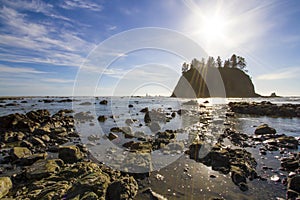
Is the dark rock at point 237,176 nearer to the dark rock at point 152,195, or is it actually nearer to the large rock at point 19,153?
A: the dark rock at point 152,195

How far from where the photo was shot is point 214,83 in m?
135

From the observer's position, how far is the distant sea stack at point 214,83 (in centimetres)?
12138

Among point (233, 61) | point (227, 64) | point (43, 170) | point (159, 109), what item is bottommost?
point (43, 170)

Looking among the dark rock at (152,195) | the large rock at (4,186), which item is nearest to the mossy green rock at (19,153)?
the large rock at (4,186)

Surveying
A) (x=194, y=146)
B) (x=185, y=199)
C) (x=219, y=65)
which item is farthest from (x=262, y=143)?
(x=219, y=65)

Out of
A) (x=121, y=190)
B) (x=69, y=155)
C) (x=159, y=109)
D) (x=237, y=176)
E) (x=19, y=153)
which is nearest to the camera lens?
(x=121, y=190)

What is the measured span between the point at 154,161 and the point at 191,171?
205 centimetres

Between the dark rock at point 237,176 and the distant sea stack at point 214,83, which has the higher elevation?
the distant sea stack at point 214,83

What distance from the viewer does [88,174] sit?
6910 millimetres

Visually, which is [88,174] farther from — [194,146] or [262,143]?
[262,143]

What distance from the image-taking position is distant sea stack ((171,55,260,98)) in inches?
4779

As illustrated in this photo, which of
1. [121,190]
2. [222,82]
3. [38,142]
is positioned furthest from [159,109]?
[222,82]

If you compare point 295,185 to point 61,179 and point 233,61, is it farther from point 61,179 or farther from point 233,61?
point 233,61

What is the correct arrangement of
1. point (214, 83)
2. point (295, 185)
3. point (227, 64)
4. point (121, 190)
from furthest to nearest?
point (227, 64) → point (214, 83) → point (295, 185) → point (121, 190)
